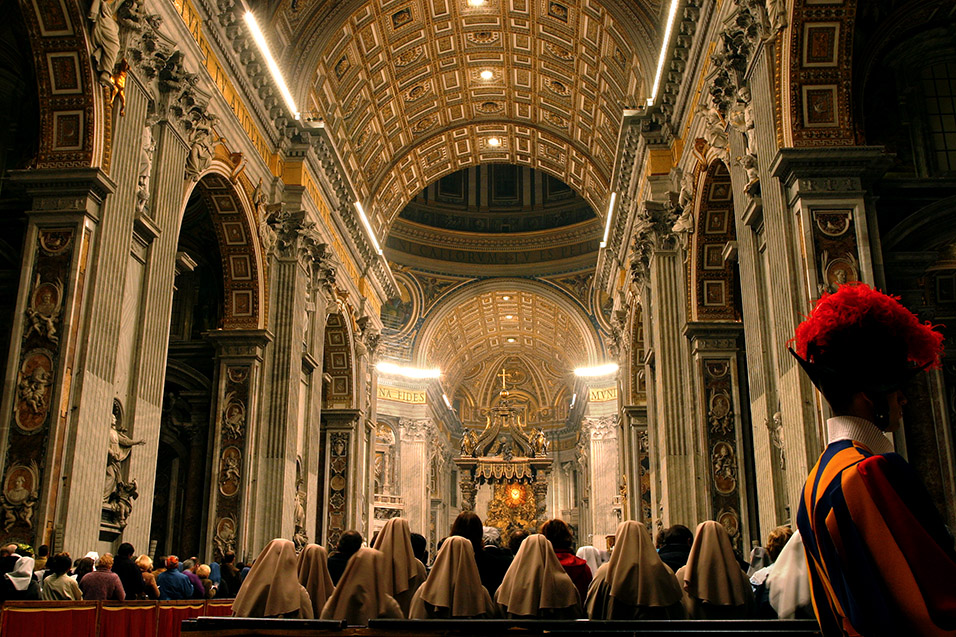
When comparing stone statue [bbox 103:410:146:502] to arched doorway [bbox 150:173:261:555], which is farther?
arched doorway [bbox 150:173:261:555]

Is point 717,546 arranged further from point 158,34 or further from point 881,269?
point 158,34

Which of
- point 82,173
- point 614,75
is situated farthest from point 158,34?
point 614,75

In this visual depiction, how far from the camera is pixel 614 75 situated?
59.5ft

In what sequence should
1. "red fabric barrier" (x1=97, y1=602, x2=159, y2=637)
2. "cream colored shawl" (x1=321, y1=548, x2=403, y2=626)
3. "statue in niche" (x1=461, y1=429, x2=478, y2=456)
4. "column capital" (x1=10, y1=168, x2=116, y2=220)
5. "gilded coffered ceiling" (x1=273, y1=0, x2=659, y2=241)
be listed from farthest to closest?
"statue in niche" (x1=461, y1=429, x2=478, y2=456) → "gilded coffered ceiling" (x1=273, y1=0, x2=659, y2=241) → "column capital" (x1=10, y1=168, x2=116, y2=220) → "red fabric barrier" (x1=97, y1=602, x2=159, y2=637) → "cream colored shawl" (x1=321, y1=548, x2=403, y2=626)

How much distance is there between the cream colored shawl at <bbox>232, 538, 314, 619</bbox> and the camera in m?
4.73

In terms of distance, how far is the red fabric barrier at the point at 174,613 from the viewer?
7.18 m

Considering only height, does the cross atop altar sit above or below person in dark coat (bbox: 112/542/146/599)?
above

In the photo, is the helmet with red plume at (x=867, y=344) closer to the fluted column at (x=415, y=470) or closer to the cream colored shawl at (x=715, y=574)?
the cream colored shawl at (x=715, y=574)

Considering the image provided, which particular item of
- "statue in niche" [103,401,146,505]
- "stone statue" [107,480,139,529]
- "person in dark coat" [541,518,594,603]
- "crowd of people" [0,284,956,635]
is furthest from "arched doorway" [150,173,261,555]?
"person in dark coat" [541,518,594,603]

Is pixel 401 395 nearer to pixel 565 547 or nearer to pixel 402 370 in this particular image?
pixel 402 370

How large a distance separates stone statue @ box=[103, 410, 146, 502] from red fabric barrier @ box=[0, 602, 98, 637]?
2.63 m

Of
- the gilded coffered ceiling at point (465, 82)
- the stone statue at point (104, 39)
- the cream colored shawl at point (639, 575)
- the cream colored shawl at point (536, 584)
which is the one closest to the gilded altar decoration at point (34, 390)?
the stone statue at point (104, 39)

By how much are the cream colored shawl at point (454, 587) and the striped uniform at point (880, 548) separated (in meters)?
2.88

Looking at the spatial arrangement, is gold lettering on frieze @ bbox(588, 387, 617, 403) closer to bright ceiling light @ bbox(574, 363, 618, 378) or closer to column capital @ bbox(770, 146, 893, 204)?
bright ceiling light @ bbox(574, 363, 618, 378)
